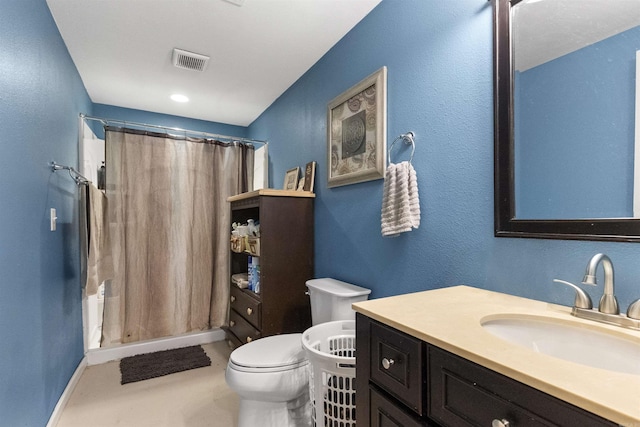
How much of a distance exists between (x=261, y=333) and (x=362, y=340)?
1248 mm

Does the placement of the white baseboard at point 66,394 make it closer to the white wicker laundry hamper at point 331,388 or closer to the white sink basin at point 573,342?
Answer: the white wicker laundry hamper at point 331,388

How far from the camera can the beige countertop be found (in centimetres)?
47

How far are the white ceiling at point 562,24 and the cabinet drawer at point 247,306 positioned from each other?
191 centimetres

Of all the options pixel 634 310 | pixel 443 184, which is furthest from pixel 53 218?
pixel 634 310

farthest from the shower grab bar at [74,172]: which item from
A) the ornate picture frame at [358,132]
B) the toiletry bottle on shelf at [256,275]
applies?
the ornate picture frame at [358,132]

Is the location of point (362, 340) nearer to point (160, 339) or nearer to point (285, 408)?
point (285, 408)

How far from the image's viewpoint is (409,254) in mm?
1446

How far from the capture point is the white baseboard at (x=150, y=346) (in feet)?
8.27

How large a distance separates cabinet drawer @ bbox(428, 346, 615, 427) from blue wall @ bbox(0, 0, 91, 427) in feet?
5.04

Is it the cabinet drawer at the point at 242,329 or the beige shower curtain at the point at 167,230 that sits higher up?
the beige shower curtain at the point at 167,230

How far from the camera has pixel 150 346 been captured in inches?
106

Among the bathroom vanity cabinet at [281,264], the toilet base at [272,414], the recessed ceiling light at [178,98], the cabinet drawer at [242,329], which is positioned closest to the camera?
the toilet base at [272,414]

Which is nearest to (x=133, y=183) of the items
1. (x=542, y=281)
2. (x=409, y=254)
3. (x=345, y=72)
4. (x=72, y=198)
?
(x=72, y=198)

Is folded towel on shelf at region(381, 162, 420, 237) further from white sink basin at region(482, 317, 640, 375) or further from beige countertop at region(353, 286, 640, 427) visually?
white sink basin at region(482, 317, 640, 375)
